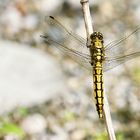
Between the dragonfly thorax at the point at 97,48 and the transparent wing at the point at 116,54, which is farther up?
the transparent wing at the point at 116,54

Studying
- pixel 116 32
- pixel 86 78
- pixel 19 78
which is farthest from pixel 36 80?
pixel 116 32

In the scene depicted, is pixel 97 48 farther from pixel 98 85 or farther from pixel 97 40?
pixel 98 85

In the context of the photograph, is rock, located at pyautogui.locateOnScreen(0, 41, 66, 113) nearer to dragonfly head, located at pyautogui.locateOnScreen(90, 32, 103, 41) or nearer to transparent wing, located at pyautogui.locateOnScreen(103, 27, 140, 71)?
transparent wing, located at pyautogui.locateOnScreen(103, 27, 140, 71)

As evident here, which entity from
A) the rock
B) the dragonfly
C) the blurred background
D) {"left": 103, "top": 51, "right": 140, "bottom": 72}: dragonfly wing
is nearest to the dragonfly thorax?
the dragonfly

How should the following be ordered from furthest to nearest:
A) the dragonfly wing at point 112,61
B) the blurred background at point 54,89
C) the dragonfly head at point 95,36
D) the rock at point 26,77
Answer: the rock at point 26,77, the blurred background at point 54,89, the dragonfly wing at point 112,61, the dragonfly head at point 95,36

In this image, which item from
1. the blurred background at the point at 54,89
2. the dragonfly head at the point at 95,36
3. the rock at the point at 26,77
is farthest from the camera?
the rock at the point at 26,77

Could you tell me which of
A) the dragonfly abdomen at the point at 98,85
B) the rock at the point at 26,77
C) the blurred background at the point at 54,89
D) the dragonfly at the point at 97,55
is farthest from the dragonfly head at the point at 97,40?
the rock at the point at 26,77

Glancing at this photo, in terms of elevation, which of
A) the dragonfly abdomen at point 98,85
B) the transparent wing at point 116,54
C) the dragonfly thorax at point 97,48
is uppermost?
the transparent wing at point 116,54

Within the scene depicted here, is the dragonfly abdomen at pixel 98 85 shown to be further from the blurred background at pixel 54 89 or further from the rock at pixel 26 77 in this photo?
the rock at pixel 26 77

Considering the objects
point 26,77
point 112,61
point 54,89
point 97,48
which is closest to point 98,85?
point 112,61

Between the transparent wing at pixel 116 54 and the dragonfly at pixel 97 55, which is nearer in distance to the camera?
the dragonfly at pixel 97 55
